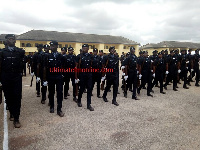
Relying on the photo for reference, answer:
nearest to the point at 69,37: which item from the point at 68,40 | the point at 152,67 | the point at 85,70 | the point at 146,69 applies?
the point at 68,40

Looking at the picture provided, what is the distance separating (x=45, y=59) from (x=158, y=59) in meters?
5.81

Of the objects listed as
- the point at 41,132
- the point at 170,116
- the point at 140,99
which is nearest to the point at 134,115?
the point at 170,116

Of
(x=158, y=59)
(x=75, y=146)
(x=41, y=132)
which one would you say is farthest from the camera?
(x=158, y=59)

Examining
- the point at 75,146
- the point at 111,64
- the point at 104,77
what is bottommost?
the point at 75,146

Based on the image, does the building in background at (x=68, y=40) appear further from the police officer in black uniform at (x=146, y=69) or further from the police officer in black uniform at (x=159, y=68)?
the police officer in black uniform at (x=146, y=69)

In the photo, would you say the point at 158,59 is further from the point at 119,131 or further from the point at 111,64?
the point at 119,131

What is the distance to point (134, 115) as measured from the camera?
5.23 m

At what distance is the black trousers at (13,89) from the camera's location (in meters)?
4.30

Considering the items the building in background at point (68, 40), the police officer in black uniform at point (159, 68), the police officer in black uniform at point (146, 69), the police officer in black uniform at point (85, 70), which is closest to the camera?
the police officer in black uniform at point (85, 70)

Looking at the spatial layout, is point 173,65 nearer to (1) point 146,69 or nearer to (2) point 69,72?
(1) point 146,69

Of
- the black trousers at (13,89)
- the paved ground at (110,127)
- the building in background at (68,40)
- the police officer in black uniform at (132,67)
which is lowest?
the paved ground at (110,127)

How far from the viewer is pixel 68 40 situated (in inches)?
1537

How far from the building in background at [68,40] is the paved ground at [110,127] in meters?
28.1

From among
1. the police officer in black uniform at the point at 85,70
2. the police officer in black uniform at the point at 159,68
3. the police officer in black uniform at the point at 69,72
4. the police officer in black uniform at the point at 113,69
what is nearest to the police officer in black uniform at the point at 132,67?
the police officer in black uniform at the point at 113,69
